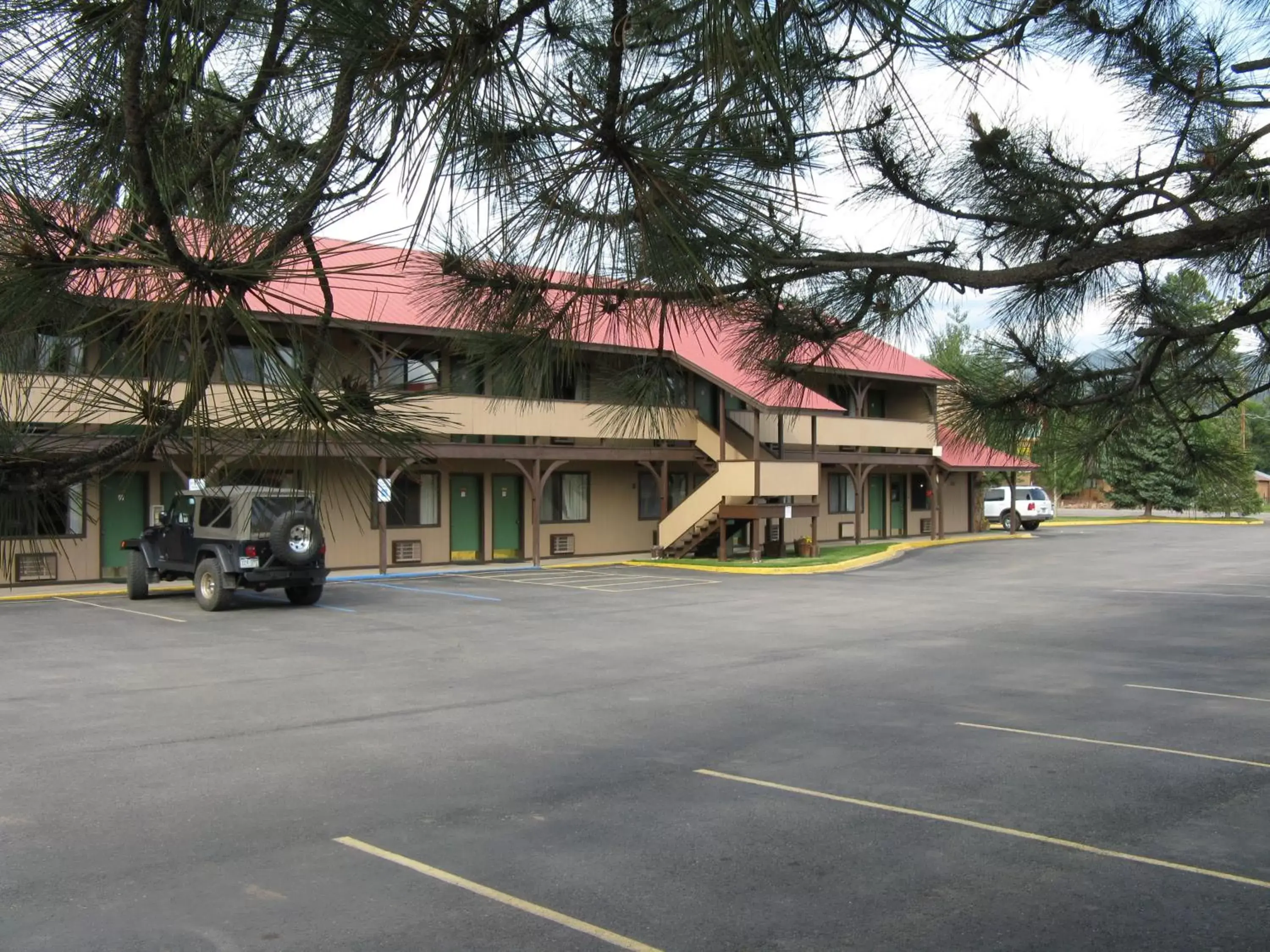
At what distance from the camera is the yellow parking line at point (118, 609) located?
16.5 metres

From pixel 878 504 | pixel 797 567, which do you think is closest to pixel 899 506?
pixel 878 504

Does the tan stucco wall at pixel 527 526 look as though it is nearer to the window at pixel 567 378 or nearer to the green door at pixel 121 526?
the green door at pixel 121 526

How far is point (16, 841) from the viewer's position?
595 centimetres

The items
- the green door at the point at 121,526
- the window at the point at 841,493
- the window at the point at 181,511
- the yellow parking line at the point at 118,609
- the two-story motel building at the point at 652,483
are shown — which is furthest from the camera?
the window at the point at 841,493

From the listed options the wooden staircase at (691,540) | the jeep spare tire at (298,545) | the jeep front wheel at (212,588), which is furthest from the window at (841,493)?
the jeep front wheel at (212,588)

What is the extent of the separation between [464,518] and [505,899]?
2298 cm

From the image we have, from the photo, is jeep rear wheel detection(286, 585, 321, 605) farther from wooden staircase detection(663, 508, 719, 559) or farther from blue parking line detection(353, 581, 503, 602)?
wooden staircase detection(663, 508, 719, 559)

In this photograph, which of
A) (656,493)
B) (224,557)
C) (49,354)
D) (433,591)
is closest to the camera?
(49,354)

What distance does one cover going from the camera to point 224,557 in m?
17.3

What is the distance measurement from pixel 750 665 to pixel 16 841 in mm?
7905

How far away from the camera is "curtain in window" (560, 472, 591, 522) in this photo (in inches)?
1171

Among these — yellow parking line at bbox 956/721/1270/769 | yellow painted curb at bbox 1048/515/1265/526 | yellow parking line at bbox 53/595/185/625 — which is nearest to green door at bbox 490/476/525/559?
yellow parking line at bbox 53/595/185/625

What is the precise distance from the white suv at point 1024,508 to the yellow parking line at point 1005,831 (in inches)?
1611

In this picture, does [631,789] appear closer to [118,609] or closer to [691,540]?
[118,609]
